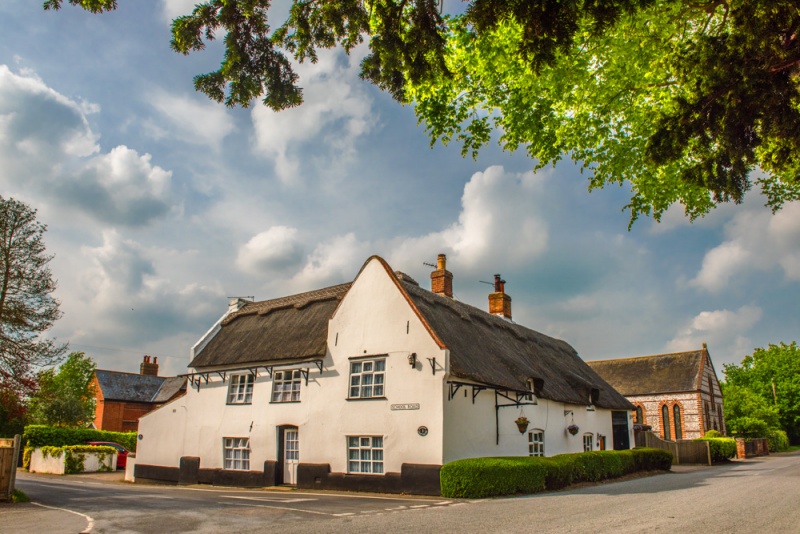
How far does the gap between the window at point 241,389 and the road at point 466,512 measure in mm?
7375

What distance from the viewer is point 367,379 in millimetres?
20266

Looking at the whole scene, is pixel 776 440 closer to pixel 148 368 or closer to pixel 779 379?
pixel 779 379

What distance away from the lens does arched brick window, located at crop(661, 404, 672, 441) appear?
49.3 meters

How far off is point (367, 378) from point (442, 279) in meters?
8.94

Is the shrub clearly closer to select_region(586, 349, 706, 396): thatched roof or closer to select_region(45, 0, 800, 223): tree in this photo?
select_region(45, 0, 800, 223): tree

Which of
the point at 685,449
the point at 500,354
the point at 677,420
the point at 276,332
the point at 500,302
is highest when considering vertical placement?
the point at 500,302

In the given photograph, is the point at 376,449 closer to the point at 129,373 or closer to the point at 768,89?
the point at 768,89

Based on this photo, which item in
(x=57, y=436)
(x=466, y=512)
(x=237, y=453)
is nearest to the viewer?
(x=466, y=512)

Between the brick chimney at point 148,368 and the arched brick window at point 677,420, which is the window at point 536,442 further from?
the brick chimney at point 148,368

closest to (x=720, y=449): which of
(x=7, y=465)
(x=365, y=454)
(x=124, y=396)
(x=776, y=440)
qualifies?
(x=776, y=440)

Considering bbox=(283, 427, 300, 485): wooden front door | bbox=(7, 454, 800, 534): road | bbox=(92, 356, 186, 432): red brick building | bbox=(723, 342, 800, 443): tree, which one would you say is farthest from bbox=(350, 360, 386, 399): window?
bbox=(723, 342, 800, 443): tree

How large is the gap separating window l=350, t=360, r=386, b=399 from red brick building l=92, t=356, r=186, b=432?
117 ft

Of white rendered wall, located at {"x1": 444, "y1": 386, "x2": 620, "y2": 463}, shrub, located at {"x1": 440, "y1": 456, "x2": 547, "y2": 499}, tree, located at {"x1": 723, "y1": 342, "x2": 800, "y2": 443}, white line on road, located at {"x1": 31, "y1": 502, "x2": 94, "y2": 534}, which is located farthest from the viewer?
tree, located at {"x1": 723, "y1": 342, "x2": 800, "y2": 443}

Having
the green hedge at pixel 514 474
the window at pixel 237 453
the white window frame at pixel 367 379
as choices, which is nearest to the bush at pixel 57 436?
the window at pixel 237 453
